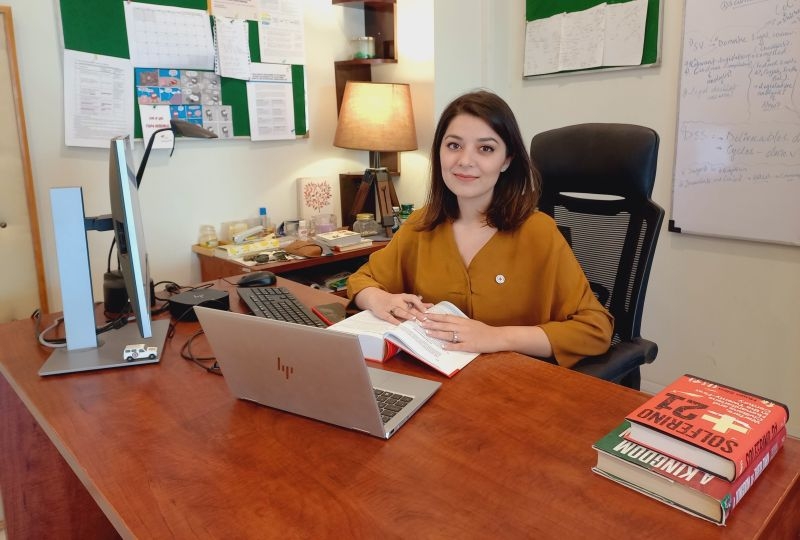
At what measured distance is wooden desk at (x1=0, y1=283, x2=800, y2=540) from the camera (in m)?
0.76

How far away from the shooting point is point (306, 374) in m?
0.96

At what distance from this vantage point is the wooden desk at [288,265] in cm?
249

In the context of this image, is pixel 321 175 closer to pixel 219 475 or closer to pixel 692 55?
pixel 692 55

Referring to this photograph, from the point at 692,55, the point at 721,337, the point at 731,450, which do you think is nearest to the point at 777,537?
the point at 731,450

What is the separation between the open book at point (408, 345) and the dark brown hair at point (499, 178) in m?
0.39

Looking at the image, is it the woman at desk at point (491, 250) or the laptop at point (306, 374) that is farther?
the woman at desk at point (491, 250)

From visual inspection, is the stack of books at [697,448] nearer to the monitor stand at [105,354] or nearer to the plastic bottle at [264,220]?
the monitor stand at [105,354]

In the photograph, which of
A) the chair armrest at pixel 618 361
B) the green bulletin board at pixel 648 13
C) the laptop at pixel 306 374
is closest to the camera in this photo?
the laptop at pixel 306 374

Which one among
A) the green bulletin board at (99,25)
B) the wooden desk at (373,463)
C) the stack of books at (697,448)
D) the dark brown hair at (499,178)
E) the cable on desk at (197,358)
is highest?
the green bulletin board at (99,25)

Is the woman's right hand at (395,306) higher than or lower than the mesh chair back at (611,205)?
lower

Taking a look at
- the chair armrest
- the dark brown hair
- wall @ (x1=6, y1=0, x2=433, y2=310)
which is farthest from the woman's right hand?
wall @ (x1=6, y1=0, x2=433, y2=310)

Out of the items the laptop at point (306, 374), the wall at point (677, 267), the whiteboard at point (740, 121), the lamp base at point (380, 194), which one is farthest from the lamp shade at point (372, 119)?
the laptop at point (306, 374)

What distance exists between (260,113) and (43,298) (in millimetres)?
1241

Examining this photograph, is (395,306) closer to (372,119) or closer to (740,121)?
(740,121)
